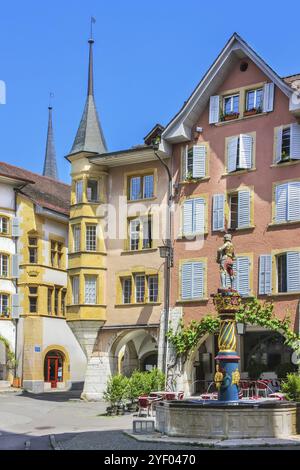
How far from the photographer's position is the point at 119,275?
3997 cm

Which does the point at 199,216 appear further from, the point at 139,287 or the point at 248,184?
the point at 139,287

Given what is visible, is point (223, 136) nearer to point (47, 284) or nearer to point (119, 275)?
point (119, 275)

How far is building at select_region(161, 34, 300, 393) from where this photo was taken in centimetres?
3519

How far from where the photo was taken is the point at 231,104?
125 feet

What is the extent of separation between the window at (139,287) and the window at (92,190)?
15.2ft

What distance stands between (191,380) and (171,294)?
3.98 metres

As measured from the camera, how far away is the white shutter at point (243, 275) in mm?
35625

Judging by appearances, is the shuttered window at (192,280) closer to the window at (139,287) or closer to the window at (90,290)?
the window at (139,287)

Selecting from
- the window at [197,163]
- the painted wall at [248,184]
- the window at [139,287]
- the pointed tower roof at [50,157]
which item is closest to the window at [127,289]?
the window at [139,287]

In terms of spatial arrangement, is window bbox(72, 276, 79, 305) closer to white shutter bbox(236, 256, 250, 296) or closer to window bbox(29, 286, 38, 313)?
white shutter bbox(236, 256, 250, 296)

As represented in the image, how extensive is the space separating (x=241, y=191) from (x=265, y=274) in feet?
12.9

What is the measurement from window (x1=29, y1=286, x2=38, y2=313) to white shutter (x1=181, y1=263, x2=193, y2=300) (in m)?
14.5

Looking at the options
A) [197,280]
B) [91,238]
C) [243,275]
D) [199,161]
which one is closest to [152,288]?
[197,280]

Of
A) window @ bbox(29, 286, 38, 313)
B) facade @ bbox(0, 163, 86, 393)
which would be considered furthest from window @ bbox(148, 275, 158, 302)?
window @ bbox(29, 286, 38, 313)
